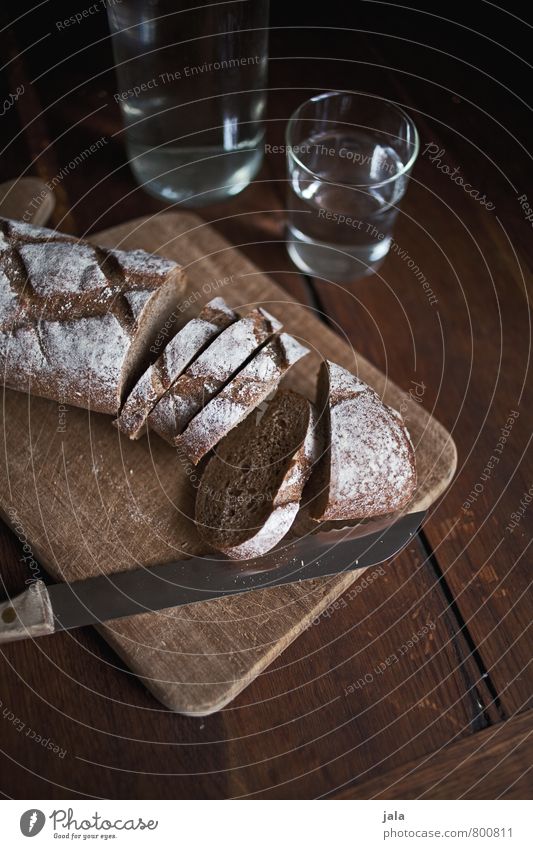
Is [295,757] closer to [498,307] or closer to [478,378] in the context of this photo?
[478,378]

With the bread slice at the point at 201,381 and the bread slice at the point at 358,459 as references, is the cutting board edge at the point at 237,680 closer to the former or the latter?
the bread slice at the point at 358,459

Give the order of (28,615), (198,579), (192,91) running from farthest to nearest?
1. (192,91)
2. (198,579)
3. (28,615)

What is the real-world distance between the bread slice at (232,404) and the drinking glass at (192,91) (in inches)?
29.6

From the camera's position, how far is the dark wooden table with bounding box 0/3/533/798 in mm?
1528

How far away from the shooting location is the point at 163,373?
5.62 ft

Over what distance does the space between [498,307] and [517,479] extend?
19.7 inches

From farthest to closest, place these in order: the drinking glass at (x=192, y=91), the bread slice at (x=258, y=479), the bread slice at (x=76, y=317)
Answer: the drinking glass at (x=192, y=91)
the bread slice at (x=76, y=317)
the bread slice at (x=258, y=479)

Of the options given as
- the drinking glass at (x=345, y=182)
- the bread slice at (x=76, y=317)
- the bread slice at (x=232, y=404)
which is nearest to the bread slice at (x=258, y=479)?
the bread slice at (x=232, y=404)

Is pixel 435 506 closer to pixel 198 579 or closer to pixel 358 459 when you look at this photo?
pixel 358 459

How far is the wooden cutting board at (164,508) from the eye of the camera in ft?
5.14

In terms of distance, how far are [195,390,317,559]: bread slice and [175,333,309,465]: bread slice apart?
45 millimetres

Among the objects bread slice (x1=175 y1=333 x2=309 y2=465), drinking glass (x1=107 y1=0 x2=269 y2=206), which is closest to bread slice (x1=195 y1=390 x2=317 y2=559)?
bread slice (x1=175 y1=333 x2=309 y2=465)

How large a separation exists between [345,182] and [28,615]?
138cm

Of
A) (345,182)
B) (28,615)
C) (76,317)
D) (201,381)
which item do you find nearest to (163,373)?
(201,381)
